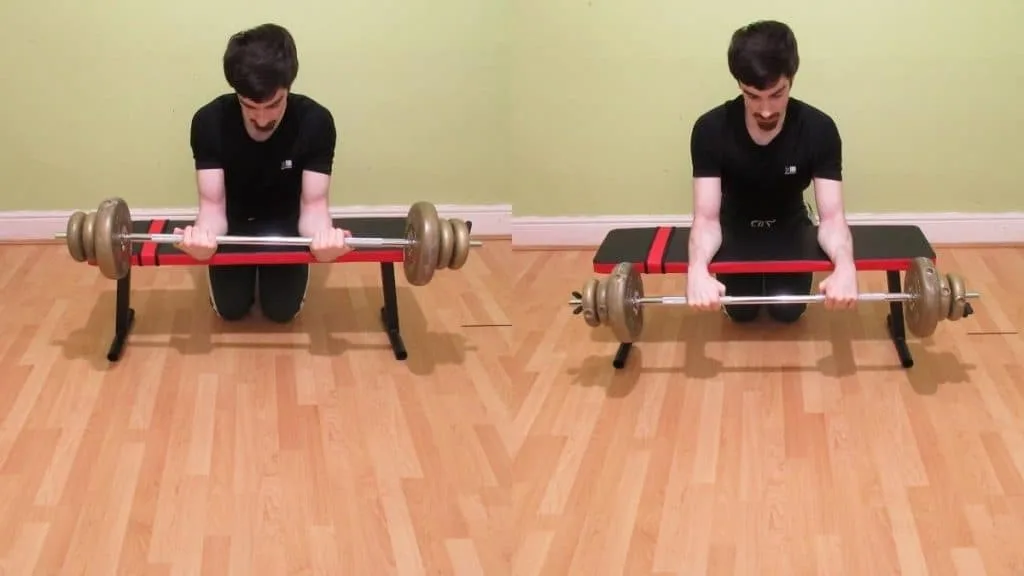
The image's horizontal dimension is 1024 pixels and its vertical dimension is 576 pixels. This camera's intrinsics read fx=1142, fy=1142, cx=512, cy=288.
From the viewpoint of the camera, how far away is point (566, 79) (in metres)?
3.02

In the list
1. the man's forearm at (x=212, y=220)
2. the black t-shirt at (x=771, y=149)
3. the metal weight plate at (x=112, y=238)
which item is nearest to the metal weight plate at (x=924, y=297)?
the black t-shirt at (x=771, y=149)

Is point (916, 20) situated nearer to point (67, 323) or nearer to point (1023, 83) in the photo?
point (1023, 83)

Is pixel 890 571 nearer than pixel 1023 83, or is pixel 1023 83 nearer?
pixel 890 571

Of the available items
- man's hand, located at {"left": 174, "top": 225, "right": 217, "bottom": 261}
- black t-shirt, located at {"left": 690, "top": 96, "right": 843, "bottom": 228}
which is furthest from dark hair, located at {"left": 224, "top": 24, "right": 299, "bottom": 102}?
black t-shirt, located at {"left": 690, "top": 96, "right": 843, "bottom": 228}

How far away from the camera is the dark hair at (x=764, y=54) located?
2.23 metres

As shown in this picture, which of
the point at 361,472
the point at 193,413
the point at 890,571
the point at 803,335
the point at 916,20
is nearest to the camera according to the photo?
the point at 890,571

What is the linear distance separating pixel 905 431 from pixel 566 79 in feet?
4.27

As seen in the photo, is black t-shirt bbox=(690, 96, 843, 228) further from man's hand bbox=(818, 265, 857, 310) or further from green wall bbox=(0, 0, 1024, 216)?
green wall bbox=(0, 0, 1024, 216)

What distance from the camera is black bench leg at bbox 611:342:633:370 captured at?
2529mm

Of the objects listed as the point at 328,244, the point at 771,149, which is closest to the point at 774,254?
the point at 771,149

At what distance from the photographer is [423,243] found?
231cm

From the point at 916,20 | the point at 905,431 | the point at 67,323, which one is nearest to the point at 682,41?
the point at 916,20

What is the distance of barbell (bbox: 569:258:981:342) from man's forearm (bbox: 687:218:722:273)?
9 cm

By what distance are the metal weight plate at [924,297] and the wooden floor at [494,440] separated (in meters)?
0.17
